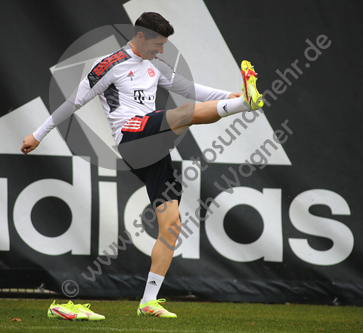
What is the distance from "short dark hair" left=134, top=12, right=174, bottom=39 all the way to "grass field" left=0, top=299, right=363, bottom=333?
169cm

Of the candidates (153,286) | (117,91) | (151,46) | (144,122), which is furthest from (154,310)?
(151,46)

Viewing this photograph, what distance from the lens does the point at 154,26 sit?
2.63m

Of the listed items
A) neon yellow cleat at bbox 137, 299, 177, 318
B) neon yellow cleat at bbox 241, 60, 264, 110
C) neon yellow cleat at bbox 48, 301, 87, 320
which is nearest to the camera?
neon yellow cleat at bbox 241, 60, 264, 110

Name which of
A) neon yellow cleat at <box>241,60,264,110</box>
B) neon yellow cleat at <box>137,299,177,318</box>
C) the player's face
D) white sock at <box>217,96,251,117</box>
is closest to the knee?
neon yellow cleat at <box>137,299,177,318</box>

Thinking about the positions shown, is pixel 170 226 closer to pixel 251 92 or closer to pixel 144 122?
pixel 144 122

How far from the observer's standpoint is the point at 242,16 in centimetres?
366

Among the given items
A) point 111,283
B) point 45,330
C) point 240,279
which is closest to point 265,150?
point 240,279

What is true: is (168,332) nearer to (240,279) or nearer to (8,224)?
(240,279)

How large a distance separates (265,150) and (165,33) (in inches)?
57.2

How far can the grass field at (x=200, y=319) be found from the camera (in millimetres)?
2350

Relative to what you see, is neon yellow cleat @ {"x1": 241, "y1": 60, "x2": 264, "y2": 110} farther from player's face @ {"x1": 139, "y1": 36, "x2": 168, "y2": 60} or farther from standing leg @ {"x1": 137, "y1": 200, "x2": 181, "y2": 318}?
standing leg @ {"x1": 137, "y1": 200, "x2": 181, "y2": 318}

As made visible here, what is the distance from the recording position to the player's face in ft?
8.76

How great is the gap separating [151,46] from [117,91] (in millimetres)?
346

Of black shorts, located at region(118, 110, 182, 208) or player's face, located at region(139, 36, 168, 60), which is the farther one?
player's face, located at region(139, 36, 168, 60)
